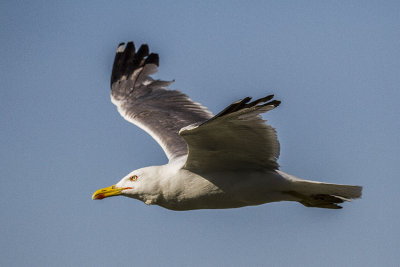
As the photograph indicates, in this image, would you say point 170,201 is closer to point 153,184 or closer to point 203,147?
point 153,184

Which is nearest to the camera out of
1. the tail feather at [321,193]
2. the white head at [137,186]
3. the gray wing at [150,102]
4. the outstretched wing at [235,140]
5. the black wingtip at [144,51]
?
the outstretched wing at [235,140]

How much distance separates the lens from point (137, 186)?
9.88 m

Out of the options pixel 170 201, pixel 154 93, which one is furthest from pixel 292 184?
pixel 154 93

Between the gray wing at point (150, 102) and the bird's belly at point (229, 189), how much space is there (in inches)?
48.3

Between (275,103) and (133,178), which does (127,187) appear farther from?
(275,103)

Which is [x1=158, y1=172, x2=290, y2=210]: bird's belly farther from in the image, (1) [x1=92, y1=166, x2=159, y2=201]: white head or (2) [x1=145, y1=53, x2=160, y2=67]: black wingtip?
(2) [x1=145, y1=53, x2=160, y2=67]: black wingtip

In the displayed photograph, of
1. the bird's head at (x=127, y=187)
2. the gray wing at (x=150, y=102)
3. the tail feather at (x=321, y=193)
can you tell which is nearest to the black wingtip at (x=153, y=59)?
the gray wing at (x=150, y=102)

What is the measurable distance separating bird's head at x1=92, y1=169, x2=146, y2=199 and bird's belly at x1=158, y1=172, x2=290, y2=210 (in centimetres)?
60

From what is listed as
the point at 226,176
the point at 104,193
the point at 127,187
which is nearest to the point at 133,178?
the point at 127,187

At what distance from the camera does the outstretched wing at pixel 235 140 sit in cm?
796

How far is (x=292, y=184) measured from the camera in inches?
372

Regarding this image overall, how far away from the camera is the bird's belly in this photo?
9.45m

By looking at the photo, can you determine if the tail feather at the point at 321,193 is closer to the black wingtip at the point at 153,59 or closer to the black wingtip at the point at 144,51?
the black wingtip at the point at 153,59

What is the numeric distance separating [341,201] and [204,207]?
2051 mm
